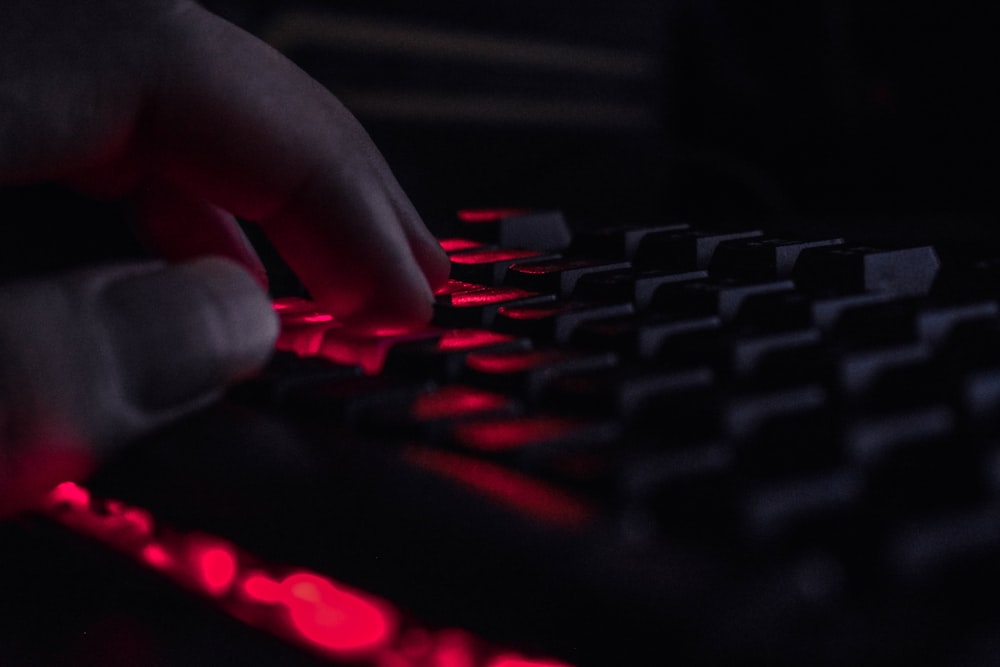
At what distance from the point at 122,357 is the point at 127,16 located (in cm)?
29

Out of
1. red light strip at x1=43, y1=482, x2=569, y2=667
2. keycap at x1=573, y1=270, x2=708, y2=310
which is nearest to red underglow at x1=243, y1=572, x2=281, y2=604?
red light strip at x1=43, y1=482, x2=569, y2=667

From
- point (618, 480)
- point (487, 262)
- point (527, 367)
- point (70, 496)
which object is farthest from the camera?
point (487, 262)

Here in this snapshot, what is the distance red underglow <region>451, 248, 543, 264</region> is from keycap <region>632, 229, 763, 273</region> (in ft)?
0.22

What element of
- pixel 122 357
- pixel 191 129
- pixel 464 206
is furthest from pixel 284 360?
pixel 464 206

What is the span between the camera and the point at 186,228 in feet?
2.16

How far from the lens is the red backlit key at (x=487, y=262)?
1.87 ft

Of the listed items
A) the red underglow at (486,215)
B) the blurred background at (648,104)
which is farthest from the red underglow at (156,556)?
the blurred background at (648,104)

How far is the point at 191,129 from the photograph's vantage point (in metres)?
0.56

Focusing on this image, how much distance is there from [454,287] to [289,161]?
120mm

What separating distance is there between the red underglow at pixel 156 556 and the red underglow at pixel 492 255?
24 cm

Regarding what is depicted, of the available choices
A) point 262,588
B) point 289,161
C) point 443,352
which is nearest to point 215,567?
point 262,588

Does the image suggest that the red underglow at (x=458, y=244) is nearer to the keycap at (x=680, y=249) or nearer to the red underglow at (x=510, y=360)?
the keycap at (x=680, y=249)

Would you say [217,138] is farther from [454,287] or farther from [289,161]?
[454,287]

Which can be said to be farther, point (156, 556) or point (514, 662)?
point (156, 556)
